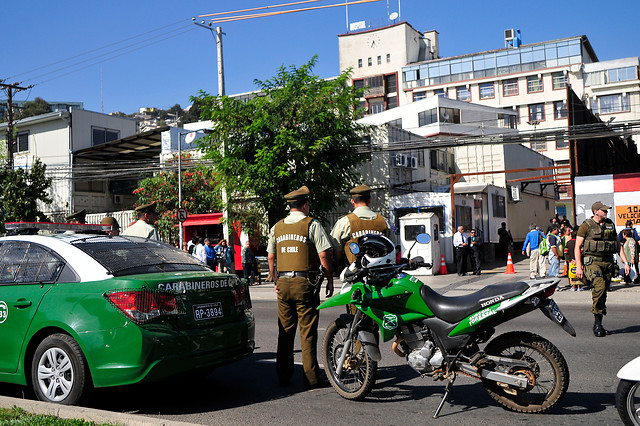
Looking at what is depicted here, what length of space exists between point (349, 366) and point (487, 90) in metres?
67.2

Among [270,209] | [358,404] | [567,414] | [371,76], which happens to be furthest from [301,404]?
[371,76]

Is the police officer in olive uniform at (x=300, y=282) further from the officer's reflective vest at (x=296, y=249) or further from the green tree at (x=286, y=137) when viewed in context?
the green tree at (x=286, y=137)

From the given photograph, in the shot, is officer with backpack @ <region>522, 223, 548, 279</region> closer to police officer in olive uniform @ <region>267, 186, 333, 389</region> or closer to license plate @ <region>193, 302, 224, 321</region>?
police officer in olive uniform @ <region>267, 186, 333, 389</region>

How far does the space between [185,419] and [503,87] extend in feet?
221

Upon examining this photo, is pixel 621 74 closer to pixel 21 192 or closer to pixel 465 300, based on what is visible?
pixel 21 192

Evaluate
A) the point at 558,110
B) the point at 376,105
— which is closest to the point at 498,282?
the point at 558,110

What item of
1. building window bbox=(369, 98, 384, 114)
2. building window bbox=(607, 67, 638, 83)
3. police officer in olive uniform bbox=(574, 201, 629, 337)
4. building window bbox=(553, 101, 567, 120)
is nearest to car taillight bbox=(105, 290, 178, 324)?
police officer in olive uniform bbox=(574, 201, 629, 337)

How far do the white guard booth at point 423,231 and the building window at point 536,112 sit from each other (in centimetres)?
4755

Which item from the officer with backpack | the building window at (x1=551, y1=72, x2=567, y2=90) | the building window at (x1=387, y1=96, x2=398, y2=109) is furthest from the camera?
the building window at (x1=387, y1=96, x2=398, y2=109)

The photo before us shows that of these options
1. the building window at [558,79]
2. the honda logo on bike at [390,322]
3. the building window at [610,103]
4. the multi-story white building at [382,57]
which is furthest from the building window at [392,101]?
the honda logo on bike at [390,322]

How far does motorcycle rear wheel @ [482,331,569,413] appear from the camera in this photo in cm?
456

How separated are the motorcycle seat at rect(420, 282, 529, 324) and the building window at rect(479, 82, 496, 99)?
6671 centimetres

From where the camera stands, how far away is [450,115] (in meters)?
49.8

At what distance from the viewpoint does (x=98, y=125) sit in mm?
40062
